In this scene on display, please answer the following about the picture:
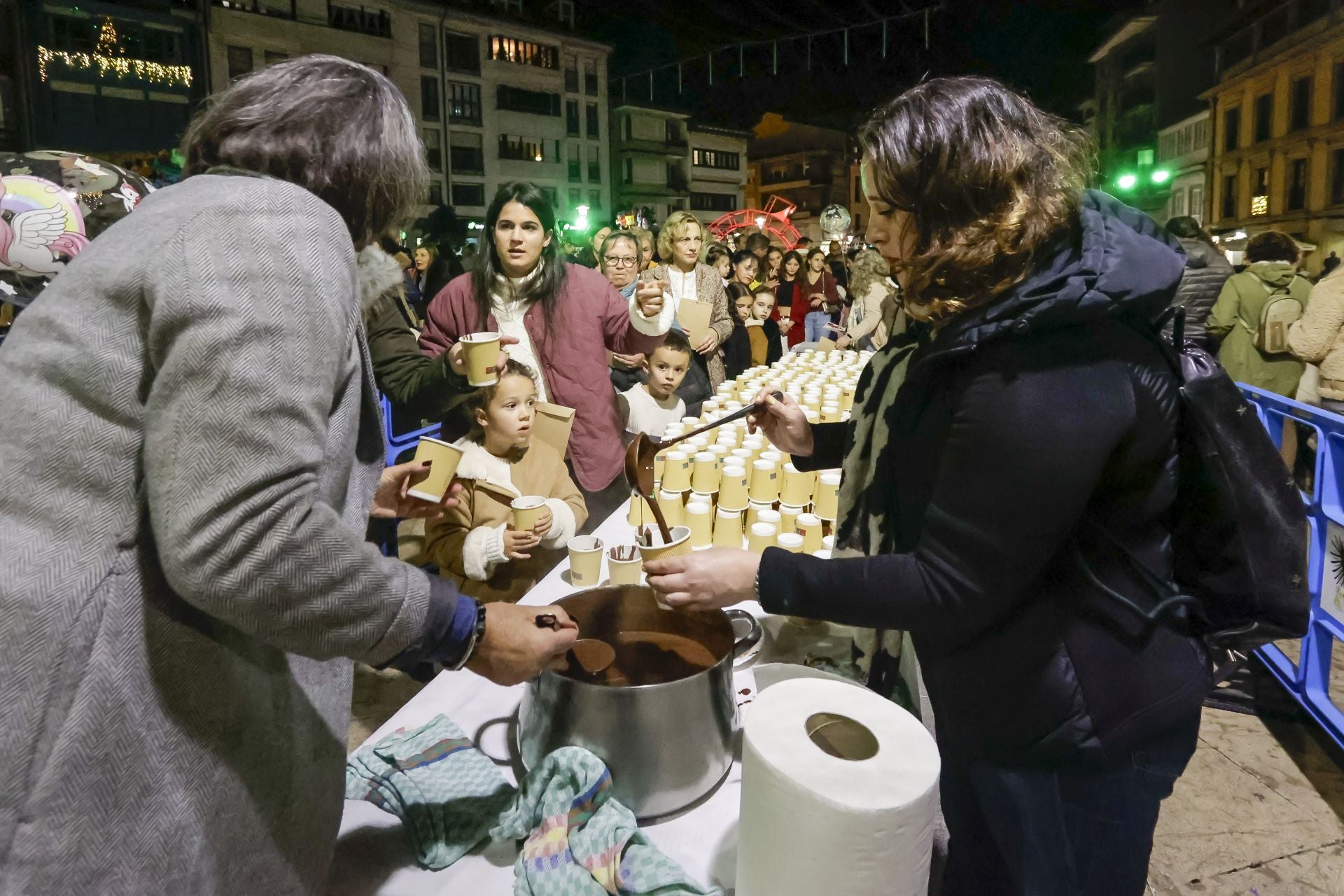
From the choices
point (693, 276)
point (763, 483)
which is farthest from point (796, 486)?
point (693, 276)

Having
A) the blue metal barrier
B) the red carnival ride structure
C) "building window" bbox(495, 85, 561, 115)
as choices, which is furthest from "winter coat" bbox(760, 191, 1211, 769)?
"building window" bbox(495, 85, 561, 115)

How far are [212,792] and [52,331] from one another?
0.55 m

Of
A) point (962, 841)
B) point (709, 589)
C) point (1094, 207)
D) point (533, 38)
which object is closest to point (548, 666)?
point (709, 589)

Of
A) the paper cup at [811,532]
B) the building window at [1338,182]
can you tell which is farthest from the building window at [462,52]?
the paper cup at [811,532]

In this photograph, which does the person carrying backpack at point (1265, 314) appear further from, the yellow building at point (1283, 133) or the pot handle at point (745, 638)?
the pot handle at point (745, 638)

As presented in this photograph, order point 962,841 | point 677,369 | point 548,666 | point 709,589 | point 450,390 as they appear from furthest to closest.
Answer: point 677,369 → point 450,390 → point 962,841 → point 709,589 → point 548,666

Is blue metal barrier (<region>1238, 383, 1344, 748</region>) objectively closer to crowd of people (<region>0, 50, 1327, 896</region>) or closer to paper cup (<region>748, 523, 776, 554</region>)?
paper cup (<region>748, 523, 776, 554</region>)

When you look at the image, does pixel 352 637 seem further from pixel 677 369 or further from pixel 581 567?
pixel 677 369

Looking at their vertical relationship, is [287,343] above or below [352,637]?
above

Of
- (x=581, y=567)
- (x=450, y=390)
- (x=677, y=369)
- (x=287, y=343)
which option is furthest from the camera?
(x=677, y=369)

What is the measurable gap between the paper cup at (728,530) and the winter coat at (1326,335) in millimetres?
4752

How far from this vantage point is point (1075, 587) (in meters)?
1.14

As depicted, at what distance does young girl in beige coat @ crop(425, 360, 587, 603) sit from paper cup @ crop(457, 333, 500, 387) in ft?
1.00

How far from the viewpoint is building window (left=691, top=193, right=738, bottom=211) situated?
36906mm
